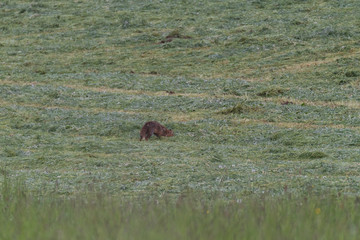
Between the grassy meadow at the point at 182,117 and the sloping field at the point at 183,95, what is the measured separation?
107 millimetres

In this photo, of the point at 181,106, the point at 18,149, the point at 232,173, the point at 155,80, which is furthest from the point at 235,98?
the point at 232,173

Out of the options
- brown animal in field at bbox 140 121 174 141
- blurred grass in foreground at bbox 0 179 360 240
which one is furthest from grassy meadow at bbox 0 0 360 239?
brown animal in field at bbox 140 121 174 141

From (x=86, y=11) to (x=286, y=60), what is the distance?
28.9 m

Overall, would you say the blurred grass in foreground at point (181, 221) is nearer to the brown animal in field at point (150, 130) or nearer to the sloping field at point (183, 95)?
the sloping field at point (183, 95)

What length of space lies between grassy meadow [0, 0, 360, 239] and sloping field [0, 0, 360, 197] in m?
0.11

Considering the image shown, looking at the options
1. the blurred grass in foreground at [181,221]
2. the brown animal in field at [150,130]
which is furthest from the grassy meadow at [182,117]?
the brown animal in field at [150,130]

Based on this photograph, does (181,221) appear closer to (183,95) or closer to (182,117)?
(182,117)

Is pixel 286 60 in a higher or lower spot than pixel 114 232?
lower

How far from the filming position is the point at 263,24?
53.9 m

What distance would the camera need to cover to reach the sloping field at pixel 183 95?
17656 millimetres

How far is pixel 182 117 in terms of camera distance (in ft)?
99.2

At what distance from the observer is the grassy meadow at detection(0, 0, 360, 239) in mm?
8812

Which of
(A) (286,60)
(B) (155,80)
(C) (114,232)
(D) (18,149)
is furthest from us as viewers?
(A) (286,60)

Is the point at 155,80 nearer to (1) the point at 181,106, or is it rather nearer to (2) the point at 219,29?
(1) the point at 181,106
